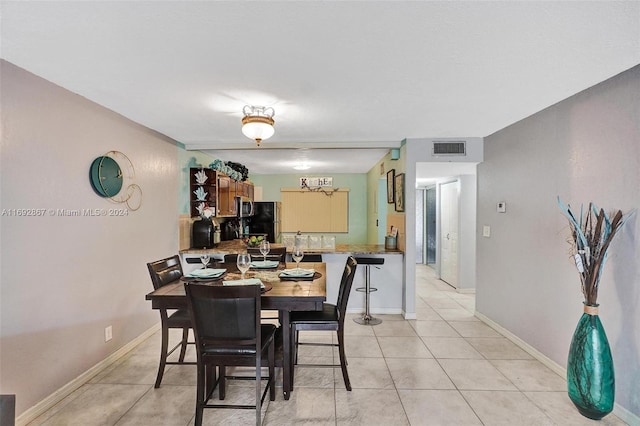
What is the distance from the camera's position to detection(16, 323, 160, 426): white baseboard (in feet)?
6.89

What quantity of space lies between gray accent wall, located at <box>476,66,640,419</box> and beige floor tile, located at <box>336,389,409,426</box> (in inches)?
58.9

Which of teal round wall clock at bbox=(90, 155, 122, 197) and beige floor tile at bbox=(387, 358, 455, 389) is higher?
teal round wall clock at bbox=(90, 155, 122, 197)

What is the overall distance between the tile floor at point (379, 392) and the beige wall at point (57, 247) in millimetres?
319

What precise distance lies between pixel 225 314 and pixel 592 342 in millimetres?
2371

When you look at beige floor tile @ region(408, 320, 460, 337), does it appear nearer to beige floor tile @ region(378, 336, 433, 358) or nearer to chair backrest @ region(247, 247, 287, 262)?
beige floor tile @ region(378, 336, 433, 358)

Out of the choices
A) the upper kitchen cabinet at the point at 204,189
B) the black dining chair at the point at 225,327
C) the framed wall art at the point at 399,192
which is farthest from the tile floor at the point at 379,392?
the upper kitchen cabinet at the point at 204,189

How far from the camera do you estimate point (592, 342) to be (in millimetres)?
2084

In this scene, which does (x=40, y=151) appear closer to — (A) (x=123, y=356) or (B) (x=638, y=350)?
(A) (x=123, y=356)

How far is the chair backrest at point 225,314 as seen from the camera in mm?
1839

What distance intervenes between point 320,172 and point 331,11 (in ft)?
19.3

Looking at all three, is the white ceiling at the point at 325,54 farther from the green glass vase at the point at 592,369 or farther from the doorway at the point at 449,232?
the doorway at the point at 449,232

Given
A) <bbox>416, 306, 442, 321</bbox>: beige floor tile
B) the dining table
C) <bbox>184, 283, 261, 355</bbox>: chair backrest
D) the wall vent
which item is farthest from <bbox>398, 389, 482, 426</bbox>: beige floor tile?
the wall vent

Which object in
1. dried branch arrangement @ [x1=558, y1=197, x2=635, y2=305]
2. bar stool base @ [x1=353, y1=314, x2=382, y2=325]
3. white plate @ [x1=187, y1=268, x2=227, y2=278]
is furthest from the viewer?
bar stool base @ [x1=353, y1=314, x2=382, y2=325]

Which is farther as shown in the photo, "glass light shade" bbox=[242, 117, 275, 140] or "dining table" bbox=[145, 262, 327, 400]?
"glass light shade" bbox=[242, 117, 275, 140]
